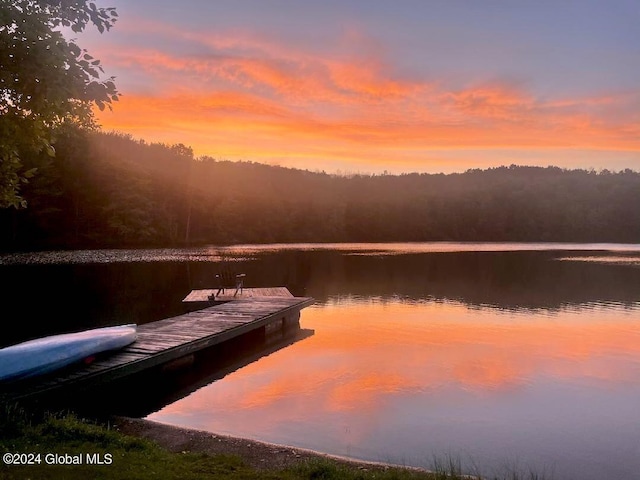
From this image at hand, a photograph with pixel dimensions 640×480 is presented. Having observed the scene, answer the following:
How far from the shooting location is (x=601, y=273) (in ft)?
121

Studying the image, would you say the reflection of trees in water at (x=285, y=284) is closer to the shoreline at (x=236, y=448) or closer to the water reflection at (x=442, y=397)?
the water reflection at (x=442, y=397)

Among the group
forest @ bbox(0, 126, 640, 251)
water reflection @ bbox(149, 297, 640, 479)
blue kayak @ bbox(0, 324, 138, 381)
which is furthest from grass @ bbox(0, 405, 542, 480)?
forest @ bbox(0, 126, 640, 251)

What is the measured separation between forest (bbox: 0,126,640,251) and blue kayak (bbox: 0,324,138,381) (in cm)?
4800

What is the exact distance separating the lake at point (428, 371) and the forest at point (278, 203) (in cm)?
3106

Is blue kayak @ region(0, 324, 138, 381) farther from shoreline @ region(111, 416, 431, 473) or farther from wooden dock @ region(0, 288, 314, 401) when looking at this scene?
shoreline @ region(111, 416, 431, 473)

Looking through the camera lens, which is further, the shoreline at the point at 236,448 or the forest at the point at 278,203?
the forest at the point at 278,203

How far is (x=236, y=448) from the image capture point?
24.5 ft

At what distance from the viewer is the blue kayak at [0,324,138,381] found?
8.45 m

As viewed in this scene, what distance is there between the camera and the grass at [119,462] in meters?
5.51

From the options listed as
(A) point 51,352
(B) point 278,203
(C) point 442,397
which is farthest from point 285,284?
(B) point 278,203

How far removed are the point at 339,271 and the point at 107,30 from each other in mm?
31888

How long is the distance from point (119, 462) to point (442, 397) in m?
6.85

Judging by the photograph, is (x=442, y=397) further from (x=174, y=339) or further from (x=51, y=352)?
(x=51, y=352)

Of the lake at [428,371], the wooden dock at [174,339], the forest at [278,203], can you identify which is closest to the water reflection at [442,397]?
the lake at [428,371]
